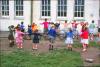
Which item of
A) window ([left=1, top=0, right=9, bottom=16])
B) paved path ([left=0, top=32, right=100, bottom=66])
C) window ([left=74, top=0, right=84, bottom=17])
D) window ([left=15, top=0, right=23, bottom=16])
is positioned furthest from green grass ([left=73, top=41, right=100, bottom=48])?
window ([left=1, top=0, right=9, bottom=16])

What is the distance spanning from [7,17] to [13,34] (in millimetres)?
8266

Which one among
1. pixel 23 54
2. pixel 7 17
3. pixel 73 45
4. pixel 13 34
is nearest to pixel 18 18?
pixel 7 17

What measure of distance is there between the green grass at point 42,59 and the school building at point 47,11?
11.1 meters

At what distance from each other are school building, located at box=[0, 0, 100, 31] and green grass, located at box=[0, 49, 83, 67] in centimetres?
1112

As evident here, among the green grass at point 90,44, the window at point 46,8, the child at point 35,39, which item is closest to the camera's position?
the child at point 35,39

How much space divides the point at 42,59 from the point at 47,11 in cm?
1468

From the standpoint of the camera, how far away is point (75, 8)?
36.4 meters

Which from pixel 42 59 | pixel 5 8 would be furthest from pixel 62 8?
pixel 42 59

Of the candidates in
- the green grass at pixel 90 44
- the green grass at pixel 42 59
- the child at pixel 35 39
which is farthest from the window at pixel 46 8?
the green grass at pixel 42 59

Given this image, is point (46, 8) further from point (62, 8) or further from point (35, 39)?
point (35, 39)

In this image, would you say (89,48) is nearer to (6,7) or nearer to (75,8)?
(75,8)

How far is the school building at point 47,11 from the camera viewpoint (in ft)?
118

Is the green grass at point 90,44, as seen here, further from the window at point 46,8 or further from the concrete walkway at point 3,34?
the window at point 46,8

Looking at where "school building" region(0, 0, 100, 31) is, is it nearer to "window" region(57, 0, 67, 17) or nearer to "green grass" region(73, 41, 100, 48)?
"window" region(57, 0, 67, 17)
